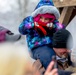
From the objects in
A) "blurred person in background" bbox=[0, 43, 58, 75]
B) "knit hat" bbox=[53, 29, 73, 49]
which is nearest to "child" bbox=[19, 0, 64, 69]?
"knit hat" bbox=[53, 29, 73, 49]

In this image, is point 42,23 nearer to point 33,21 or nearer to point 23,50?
point 33,21

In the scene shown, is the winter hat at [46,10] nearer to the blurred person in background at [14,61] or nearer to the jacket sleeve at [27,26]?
the jacket sleeve at [27,26]

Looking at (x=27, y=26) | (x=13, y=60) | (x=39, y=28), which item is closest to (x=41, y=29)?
(x=39, y=28)

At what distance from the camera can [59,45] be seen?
10.9 feet

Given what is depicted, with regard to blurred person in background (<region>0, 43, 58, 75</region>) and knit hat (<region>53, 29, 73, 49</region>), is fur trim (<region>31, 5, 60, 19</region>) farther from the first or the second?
blurred person in background (<region>0, 43, 58, 75</region>)

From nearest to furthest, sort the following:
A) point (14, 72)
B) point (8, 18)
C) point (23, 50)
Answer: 1. point (14, 72)
2. point (23, 50)
3. point (8, 18)

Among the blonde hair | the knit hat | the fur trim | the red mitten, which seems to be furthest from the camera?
the fur trim

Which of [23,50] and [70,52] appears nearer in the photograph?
[23,50]

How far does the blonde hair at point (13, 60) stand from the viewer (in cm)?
147

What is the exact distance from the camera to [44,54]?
3.47m

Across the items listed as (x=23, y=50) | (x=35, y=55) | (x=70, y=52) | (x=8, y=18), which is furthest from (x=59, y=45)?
(x=8, y=18)

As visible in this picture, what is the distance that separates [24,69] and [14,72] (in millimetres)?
67

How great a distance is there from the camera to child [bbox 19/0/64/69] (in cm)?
358

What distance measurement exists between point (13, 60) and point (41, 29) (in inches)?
81.6
